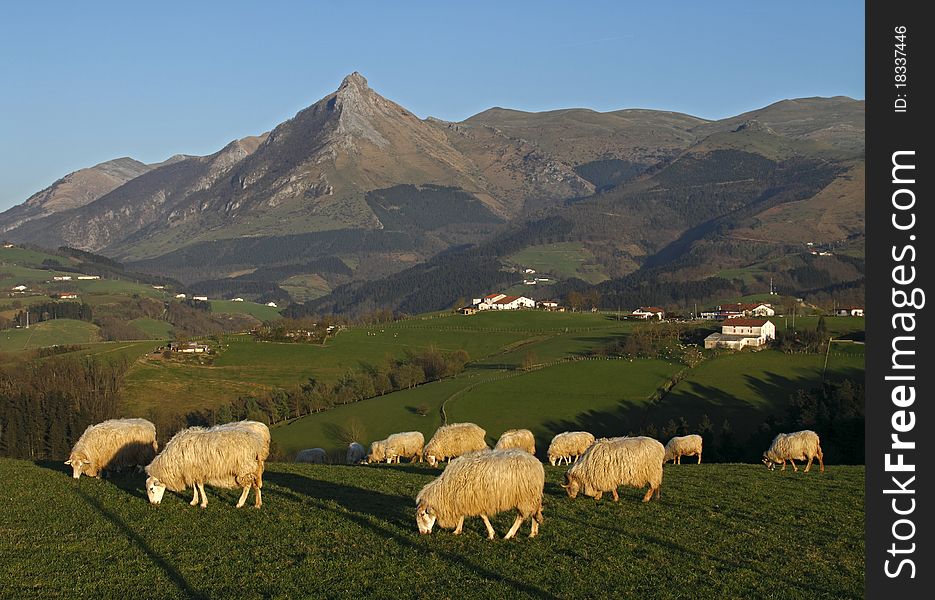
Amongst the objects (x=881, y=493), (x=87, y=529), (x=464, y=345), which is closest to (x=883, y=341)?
(x=881, y=493)

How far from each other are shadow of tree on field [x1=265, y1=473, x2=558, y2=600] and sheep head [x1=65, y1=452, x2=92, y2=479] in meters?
5.21

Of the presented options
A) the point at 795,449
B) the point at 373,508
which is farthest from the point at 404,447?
the point at 373,508

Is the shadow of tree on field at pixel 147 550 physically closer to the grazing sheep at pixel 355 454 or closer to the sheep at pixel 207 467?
the sheep at pixel 207 467

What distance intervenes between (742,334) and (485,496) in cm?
10680

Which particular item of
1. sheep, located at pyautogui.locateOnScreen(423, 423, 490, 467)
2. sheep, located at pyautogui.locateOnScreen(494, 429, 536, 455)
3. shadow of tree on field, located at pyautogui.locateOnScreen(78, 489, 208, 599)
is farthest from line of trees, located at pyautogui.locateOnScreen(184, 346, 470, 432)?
shadow of tree on field, located at pyautogui.locateOnScreen(78, 489, 208, 599)

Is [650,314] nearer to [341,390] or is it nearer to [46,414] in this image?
[341,390]

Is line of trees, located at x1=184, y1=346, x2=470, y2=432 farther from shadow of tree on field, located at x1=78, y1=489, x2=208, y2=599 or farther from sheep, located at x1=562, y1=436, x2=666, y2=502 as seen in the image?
sheep, located at x1=562, y1=436, x2=666, y2=502

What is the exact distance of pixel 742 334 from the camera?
389 feet

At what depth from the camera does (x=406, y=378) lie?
10875cm

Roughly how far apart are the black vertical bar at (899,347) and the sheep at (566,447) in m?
20.2

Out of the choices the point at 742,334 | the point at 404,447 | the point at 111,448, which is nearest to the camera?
the point at 111,448

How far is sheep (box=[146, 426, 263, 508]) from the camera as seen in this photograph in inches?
850

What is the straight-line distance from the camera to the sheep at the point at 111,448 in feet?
83.3

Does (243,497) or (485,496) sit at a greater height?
(485,496)
